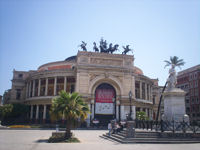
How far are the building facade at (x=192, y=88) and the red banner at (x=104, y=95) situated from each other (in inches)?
1342

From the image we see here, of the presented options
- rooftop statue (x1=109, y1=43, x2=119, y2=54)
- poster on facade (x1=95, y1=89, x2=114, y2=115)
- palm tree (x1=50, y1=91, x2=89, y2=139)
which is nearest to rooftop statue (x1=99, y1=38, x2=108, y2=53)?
rooftop statue (x1=109, y1=43, x2=119, y2=54)

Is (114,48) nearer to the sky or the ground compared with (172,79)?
nearer to the sky

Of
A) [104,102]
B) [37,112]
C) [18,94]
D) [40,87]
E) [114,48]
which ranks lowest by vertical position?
[37,112]

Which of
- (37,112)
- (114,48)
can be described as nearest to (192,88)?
(114,48)

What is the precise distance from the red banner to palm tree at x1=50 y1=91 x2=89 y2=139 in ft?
90.5

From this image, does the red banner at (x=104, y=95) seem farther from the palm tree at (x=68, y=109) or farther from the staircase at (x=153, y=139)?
the staircase at (x=153, y=139)

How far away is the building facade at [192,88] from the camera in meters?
65.4

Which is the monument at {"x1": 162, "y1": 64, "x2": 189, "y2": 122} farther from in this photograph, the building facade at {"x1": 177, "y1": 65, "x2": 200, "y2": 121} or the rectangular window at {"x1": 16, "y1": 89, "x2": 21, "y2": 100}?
the rectangular window at {"x1": 16, "y1": 89, "x2": 21, "y2": 100}

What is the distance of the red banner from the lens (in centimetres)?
4829

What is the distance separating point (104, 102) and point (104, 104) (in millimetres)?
492

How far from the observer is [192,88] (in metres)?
68.4

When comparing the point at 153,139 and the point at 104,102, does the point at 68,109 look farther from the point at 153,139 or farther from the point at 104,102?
the point at 104,102

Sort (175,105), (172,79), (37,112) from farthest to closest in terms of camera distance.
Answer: (37,112), (172,79), (175,105)

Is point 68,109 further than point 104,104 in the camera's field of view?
No
